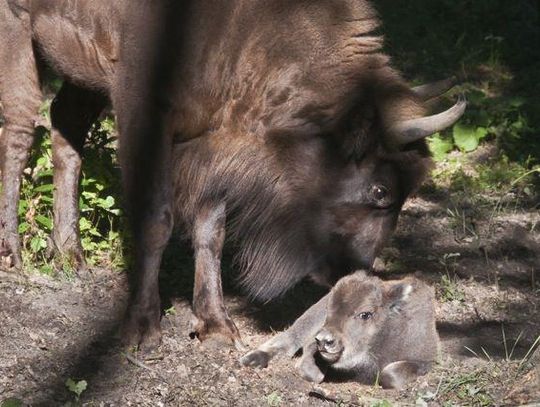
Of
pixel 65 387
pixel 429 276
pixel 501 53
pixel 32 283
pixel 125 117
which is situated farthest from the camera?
pixel 501 53

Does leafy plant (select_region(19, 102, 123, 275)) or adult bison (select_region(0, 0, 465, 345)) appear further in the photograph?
leafy plant (select_region(19, 102, 123, 275))

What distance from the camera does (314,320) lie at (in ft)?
19.1

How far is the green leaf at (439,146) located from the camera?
8.70 meters

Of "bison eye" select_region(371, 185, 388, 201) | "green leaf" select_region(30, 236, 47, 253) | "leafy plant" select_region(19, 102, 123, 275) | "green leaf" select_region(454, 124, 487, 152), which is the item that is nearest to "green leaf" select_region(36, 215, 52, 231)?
"leafy plant" select_region(19, 102, 123, 275)

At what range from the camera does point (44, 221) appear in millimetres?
6797

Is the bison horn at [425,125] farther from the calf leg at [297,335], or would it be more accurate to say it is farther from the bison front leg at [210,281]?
the bison front leg at [210,281]

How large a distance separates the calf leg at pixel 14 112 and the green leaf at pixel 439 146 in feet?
11.2

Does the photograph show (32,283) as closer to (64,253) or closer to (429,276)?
(64,253)

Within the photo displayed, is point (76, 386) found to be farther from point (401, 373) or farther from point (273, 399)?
point (401, 373)

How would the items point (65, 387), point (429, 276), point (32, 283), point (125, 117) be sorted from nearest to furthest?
point (65, 387) → point (125, 117) → point (32, 283) → point (429, 276)

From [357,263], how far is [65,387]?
1690 mm

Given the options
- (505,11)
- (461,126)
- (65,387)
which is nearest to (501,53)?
(505,11)

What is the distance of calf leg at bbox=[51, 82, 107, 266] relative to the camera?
22.2 ft

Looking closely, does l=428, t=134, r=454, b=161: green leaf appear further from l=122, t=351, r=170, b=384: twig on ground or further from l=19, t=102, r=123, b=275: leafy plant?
l=122, t=351, r=170, b=384: twig on ground
